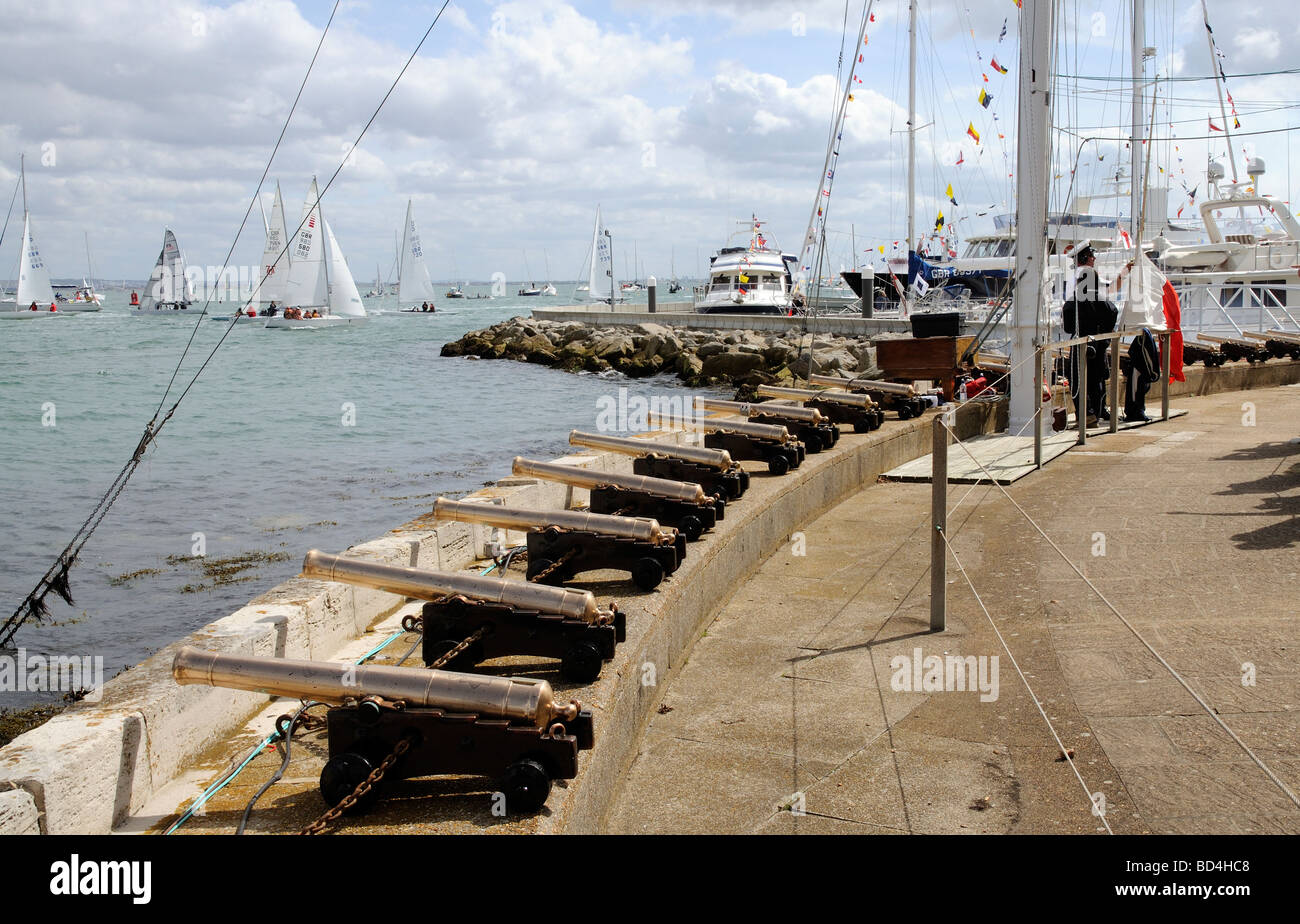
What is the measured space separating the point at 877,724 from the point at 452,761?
2128 millimetres

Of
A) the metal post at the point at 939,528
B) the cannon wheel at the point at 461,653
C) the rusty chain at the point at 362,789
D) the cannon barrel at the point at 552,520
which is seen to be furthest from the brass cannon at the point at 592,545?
the rusty chain at the point at 362,789

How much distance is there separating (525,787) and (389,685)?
552 millimetres

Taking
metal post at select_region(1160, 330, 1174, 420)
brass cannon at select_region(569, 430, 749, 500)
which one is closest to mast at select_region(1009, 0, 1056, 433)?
metal post at select_region(1160, 330, 1174, 420)

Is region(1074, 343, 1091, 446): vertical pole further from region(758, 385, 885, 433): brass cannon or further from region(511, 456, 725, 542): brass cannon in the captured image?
region(511, 456, 725, 542): brass cannon

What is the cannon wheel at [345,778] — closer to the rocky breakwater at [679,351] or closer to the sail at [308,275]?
the rocky breakwater at [679,351]

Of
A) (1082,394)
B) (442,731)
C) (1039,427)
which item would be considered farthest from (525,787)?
(1082,394)

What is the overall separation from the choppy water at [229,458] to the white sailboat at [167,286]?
32.3 m

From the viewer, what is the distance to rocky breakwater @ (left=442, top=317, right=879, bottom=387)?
34.1m

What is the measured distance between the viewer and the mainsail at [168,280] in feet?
287

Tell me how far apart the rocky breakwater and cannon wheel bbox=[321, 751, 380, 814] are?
26.3m

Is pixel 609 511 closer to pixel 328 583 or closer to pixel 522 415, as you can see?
pixel 328 583

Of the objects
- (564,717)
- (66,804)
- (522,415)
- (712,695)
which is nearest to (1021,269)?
(712,695)

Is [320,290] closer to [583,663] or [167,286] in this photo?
[167,286]

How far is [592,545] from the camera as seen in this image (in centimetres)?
577
